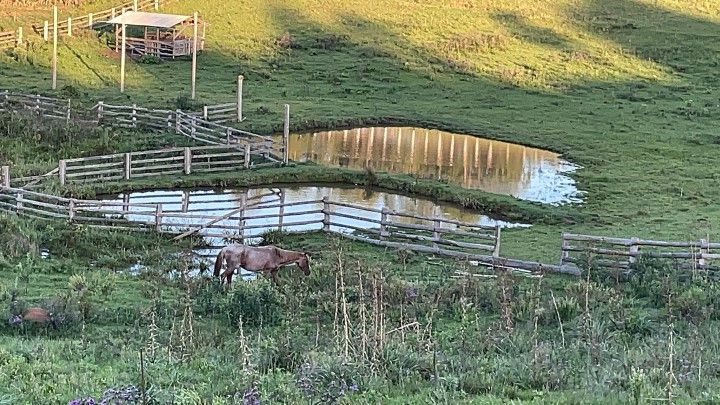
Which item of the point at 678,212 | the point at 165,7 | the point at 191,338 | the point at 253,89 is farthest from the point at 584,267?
the point at 165,7

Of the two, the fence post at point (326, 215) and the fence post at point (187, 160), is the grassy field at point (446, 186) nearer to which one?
the fence post at point (326, 215)

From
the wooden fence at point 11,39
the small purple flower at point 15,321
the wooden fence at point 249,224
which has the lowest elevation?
the wooden fence at point 249,224

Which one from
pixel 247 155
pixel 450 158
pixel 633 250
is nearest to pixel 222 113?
pixel 247 155

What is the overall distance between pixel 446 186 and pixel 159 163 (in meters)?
7.90

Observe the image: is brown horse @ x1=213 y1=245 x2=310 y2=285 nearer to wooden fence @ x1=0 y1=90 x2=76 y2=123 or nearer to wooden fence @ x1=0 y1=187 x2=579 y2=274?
wooden fence @ x1=0 y1=187 x2=579 y2=274

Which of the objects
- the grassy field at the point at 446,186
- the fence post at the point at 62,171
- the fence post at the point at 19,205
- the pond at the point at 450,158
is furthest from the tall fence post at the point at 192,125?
the fence post at the point at 19,205

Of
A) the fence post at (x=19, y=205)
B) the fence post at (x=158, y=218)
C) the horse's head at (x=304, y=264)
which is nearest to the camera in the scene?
the horse's head at (x=304, y=264)

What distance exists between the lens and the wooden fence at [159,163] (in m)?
23.0

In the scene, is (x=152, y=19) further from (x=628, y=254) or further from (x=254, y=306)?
(x=254, y=306)

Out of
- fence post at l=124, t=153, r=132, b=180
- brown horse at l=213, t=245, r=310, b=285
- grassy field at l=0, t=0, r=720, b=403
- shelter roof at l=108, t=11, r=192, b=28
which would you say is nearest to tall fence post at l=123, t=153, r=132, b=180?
fence post at l=124, t=153, r=132, b=180

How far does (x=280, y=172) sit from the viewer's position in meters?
25.5

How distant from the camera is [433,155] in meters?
29.7

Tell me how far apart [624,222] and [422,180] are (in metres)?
5.87

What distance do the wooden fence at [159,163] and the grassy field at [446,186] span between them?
1163 mm
